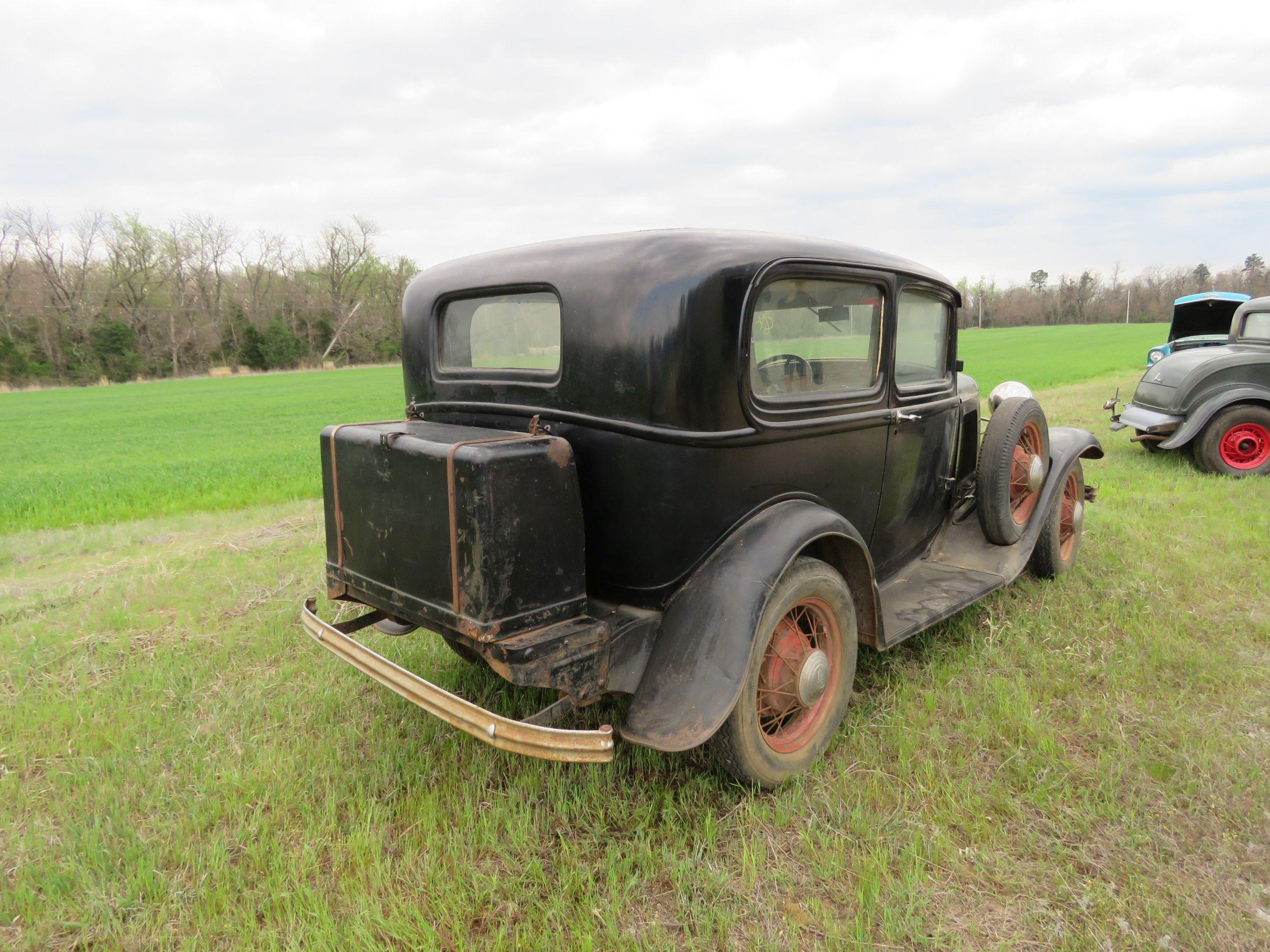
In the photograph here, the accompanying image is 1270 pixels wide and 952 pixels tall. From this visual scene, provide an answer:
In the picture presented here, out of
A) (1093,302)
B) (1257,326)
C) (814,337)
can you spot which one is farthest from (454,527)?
(1093,302)

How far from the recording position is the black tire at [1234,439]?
677cm

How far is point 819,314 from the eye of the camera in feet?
9.54

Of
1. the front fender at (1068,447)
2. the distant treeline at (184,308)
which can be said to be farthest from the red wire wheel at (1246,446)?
the distant treeline at (184,308)

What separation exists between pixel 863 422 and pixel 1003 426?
46.3 inches

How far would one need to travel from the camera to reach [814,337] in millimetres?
2873

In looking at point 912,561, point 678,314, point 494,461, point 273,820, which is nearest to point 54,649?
point 273,820

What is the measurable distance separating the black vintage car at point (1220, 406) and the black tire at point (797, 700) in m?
6.11

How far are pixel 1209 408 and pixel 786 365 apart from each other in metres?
6.39

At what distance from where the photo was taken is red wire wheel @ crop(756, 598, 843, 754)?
2.65m

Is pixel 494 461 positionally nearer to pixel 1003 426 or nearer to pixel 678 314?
pixel 678 314

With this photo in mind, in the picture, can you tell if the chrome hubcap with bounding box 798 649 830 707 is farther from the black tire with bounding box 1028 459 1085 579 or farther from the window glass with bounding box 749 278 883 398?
the black tire with bounding box 1028 459 1085 579

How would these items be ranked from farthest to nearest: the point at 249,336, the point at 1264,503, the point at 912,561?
the point at 249,336
the point at 1264,503
the point at 912,561

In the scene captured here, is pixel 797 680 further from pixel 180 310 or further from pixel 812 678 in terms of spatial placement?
pixel 180 310

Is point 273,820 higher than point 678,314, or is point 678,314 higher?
point 678,314
